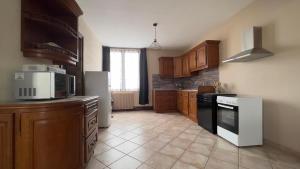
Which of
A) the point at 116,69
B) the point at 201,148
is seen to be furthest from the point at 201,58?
the point at 116,69

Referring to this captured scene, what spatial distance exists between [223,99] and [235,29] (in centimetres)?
168

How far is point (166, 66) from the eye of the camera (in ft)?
21.9

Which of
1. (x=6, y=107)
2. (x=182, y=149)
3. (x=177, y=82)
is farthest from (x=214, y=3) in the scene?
(x=177, y=82)

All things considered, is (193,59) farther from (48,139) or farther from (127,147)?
(48,139)

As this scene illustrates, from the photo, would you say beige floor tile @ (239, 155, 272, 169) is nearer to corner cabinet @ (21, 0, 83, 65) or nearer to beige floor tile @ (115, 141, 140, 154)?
beige floor tile @ (115, 141, 140, 154)

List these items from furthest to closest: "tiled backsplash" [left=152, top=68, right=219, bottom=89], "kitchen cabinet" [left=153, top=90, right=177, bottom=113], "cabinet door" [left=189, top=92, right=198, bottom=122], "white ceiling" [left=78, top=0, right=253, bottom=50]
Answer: "kitchen cabinet" [left=153, top=90, right=177, bottom=113], "tiled backsplash" [left=152, top=68, right=219, bottom=89], "cabinet door" [left=189, top=92, right=198, bottom=122], "white ceiling" [left=78, top=0, right=253, bottom=50]

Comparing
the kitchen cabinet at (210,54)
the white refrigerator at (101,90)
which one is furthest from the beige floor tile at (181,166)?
the kitchen cabinet at (210,54)

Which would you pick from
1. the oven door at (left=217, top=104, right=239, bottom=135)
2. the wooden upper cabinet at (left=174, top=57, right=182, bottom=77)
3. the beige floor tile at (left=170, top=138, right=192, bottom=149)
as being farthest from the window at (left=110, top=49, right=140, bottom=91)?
the oven door at (left=217, top=104, right=239, bottom=135)

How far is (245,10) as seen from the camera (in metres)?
3.30

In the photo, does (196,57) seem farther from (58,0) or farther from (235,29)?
(58,0)

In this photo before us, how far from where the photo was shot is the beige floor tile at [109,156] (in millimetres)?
2258

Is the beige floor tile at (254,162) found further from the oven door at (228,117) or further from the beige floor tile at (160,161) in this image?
the beige floor tile at (160,161)

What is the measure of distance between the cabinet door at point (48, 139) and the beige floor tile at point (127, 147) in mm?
983

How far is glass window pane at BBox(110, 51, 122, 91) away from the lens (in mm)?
6570
